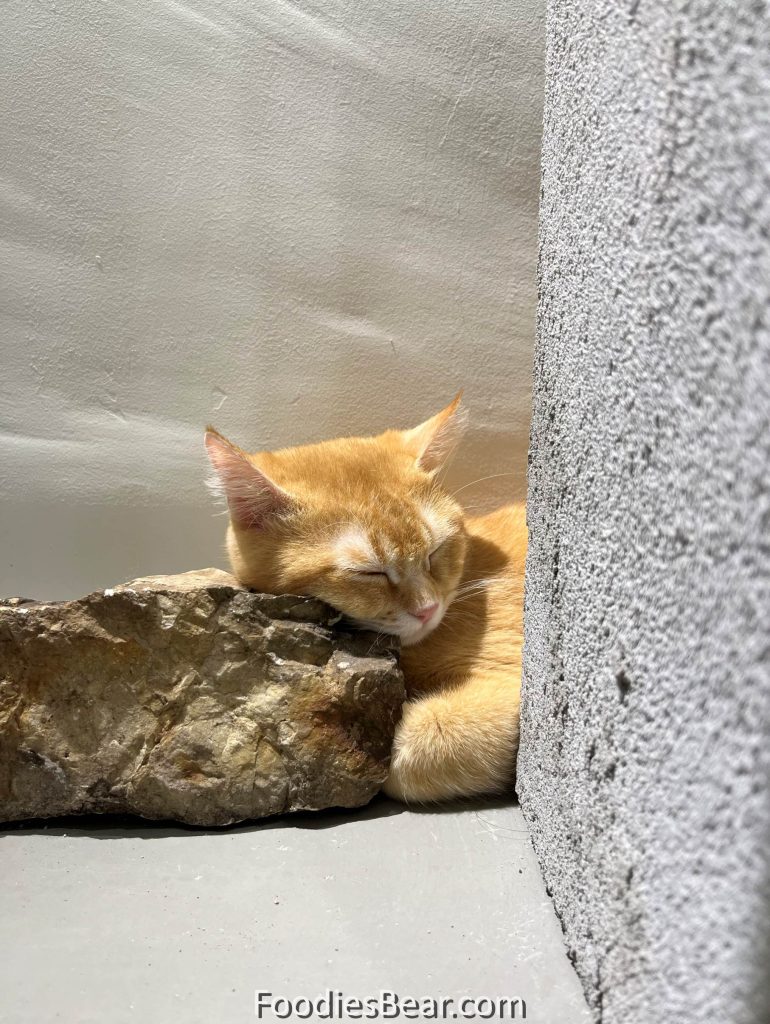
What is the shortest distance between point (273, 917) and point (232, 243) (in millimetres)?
1200

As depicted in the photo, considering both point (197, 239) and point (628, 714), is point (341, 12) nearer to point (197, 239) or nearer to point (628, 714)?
point (197, 239)

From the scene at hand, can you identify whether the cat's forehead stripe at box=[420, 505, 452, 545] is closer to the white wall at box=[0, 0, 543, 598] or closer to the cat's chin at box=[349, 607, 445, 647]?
the cat's chin at box=[349, 607, 445, 647]

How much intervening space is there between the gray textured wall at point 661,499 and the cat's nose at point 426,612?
1.25 feet

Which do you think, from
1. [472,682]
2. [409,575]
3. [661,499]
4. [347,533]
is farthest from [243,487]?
[661,499]

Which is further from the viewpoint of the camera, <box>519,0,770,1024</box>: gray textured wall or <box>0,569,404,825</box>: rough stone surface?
<box>0,569,404,825</box>: rough stone surface

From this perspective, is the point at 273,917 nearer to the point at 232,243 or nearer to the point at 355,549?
the point at 355,549

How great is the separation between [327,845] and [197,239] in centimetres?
113

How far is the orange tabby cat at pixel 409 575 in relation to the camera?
1.37 metres

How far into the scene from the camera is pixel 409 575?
4.84 ft

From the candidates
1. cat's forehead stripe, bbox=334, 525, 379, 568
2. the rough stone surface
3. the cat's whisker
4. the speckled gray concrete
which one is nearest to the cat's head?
cat's forehead stripe, bbox=334, 525, 379, 568

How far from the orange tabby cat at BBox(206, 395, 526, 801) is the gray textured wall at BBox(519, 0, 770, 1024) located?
0.29 metres

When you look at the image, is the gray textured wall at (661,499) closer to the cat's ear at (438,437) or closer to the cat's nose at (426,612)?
the cat's nose at (426,612)

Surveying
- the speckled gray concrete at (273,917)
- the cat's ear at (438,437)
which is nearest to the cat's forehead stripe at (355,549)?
the cat's ear at (438,437)

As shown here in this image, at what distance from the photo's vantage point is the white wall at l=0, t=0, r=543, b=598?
1607 millimetres
